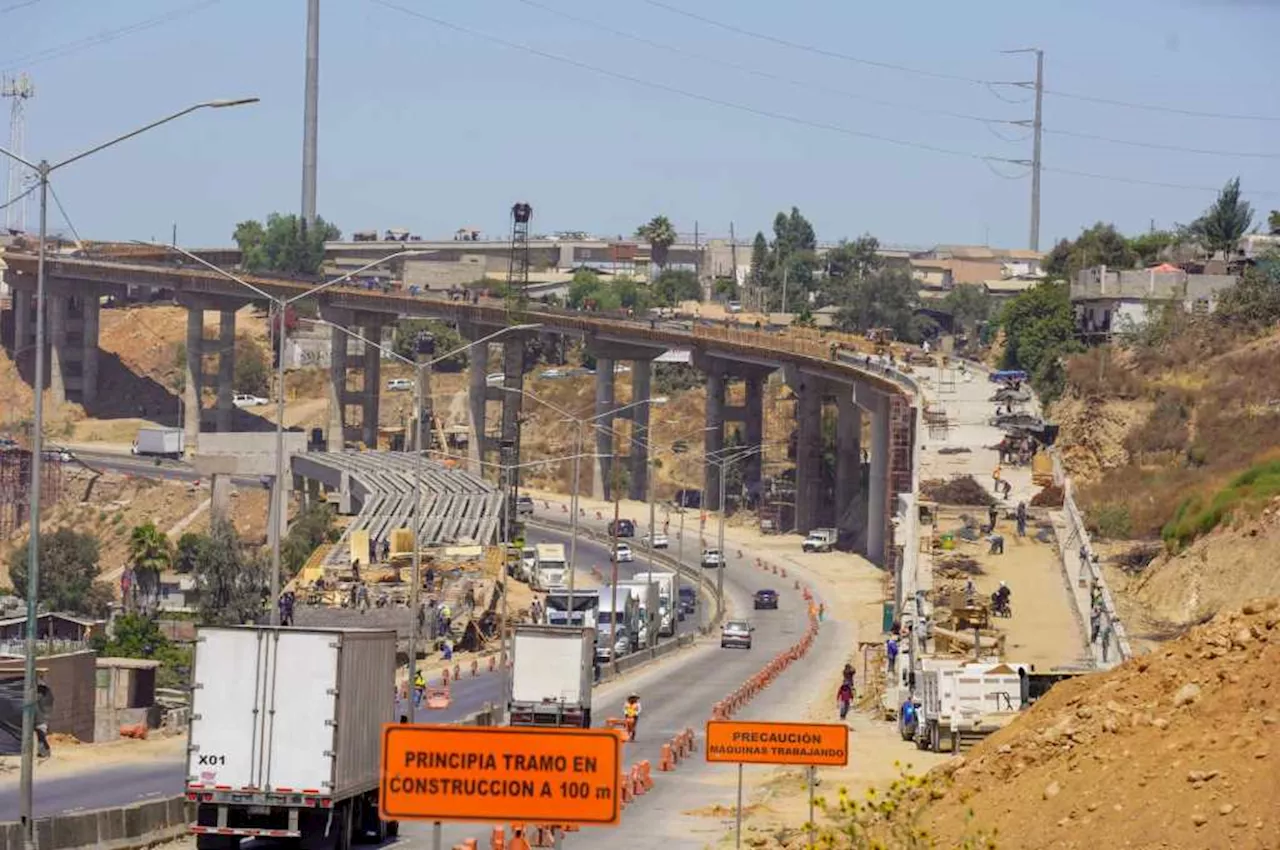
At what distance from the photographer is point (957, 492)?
94.2m

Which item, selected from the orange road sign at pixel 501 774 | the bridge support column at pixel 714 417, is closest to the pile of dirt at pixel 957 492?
the bridge support column at pixel 714 417

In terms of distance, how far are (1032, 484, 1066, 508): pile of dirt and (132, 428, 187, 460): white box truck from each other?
331 ft

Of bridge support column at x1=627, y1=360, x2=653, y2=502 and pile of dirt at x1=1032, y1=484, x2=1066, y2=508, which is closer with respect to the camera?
pile of dirt at x1=1032, y1=484, x2=1066, y2=508

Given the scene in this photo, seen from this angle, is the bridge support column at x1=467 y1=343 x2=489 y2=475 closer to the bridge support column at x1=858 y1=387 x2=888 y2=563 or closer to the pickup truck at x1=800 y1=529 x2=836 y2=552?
the pickup truck at x1=800 y1=529 x2=836 y2=552

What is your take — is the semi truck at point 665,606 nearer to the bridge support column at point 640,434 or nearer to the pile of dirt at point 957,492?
the pile of dirt at point 957,492

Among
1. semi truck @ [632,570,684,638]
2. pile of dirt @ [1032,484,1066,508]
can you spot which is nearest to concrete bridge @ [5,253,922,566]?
semi truck @ [632,570,684,638]

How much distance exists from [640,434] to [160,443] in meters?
35.7

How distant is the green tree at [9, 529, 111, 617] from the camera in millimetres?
116375

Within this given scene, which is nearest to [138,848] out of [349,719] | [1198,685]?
[349,719]

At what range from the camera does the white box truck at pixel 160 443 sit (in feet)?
599

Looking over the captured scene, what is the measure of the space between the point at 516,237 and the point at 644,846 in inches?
6205

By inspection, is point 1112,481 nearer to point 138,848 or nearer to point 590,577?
point 590,577

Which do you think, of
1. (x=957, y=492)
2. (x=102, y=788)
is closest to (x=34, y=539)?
(x=102, y=788)

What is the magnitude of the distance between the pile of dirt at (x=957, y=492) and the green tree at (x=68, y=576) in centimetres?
3977
